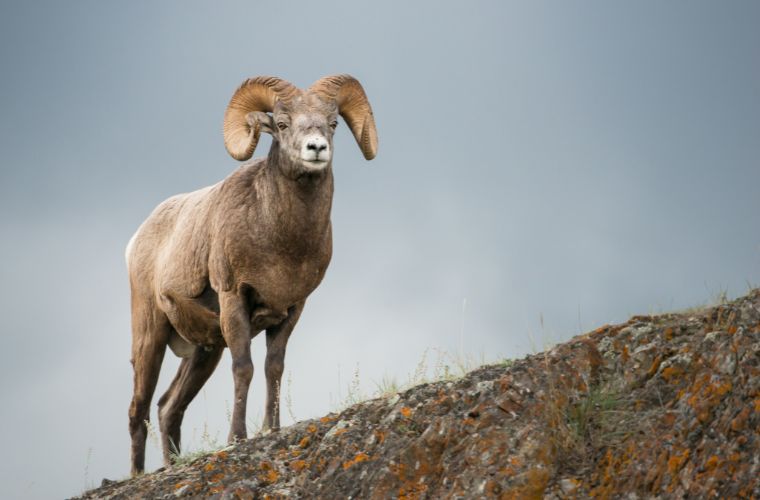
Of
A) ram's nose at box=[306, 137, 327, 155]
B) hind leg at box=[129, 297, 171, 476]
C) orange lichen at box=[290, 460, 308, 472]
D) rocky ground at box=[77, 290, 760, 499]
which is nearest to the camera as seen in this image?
rocky ground at box=[77, 290, 760, 499]

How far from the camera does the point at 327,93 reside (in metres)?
10.5

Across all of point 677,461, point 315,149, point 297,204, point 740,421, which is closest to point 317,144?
point 315,149

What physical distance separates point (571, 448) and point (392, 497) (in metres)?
1.21

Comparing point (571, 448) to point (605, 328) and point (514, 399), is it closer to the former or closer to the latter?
point (514, 399)

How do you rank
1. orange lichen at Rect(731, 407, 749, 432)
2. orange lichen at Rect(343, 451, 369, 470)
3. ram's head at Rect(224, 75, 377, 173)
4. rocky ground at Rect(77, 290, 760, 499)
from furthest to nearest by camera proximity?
1. ram's head at Rect(224, 75, 377, 173)
2. orange lichen at Rect(343, 451, 369, 470)
3. rocky ground at Rect(77, 290, 760, 499)
4. orange lichen at Rect(731, 407, 749, 432)

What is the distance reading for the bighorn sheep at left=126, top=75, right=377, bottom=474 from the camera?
1012cm

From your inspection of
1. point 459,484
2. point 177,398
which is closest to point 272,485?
Answer: point 459,484

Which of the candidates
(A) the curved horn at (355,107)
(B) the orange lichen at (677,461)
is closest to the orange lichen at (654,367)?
(B) the orange lichen at (677,461)

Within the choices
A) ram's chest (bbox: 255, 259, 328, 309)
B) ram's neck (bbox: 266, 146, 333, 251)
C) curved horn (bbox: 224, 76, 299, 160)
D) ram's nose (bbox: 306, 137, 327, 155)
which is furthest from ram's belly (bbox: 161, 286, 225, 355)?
ram's nose (bbox: 306, 137, 327, 155)

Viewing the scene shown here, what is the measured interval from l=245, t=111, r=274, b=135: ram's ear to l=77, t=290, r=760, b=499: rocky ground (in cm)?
371

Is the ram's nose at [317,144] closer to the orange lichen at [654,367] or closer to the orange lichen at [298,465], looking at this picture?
the orange lichen at [298,465]

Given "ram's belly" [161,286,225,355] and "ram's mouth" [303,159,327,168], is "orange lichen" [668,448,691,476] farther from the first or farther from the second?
"ram's belly" [161,286,225,355]

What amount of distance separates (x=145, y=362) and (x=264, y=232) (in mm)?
3101

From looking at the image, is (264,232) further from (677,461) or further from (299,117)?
(677,461)
